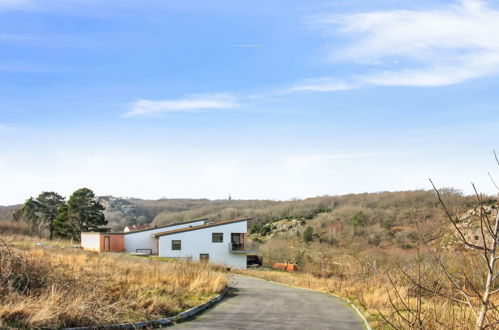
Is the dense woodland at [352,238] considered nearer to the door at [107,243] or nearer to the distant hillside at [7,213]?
the distant hillside at [7,213]

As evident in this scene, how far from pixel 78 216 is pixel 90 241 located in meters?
9.34

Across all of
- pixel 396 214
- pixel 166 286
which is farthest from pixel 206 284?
pixel 396 214

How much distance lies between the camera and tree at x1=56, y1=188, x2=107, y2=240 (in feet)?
247

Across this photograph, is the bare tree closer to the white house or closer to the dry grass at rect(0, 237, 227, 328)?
the dry grass at rect(0, 237, 227, 328)

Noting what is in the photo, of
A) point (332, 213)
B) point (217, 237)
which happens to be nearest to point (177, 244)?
point (217, 237)

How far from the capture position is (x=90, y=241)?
67.4 meters

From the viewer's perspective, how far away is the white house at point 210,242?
2512 inches

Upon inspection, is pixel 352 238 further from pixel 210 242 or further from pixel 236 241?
pixel 210 242

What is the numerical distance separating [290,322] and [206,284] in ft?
20.5

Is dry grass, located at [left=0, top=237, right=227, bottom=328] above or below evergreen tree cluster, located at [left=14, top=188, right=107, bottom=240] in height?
below

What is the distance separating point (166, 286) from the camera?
55.8 ft

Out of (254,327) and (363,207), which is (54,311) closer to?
(254,327)

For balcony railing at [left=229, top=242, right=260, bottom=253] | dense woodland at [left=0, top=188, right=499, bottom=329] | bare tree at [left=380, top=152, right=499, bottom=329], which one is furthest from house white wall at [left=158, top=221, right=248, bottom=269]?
bare tree at [left=380, top=152, right=499, bottom=329]

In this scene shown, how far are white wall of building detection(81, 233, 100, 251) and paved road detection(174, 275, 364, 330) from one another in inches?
1959
